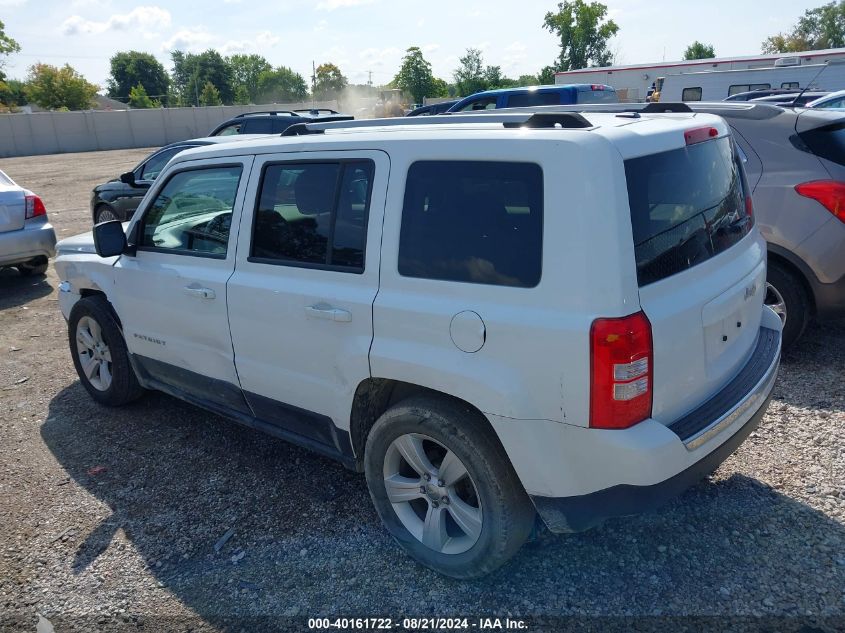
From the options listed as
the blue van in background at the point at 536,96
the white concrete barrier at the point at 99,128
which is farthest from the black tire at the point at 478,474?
the white concrete barrier at the point at 99,128

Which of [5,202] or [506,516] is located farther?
[5,202]

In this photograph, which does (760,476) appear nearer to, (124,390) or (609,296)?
(609,296)

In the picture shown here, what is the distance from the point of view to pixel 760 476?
3.49 meters

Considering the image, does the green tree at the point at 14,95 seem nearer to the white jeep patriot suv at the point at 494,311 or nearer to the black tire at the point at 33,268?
the black tire at the point at 33,268

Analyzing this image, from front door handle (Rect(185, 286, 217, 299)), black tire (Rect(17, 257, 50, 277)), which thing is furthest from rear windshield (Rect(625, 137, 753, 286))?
black tire (Rect(17, 257, 50, 277))

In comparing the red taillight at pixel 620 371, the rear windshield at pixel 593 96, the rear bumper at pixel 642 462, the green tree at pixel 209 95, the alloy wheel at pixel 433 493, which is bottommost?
the alloy wheel at pixel 433 493

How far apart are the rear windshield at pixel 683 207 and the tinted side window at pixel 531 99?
10621 millimetres

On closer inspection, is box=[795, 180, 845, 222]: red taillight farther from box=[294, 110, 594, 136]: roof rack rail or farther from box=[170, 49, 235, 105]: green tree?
box=[170, 49, 235, 105]: green tree

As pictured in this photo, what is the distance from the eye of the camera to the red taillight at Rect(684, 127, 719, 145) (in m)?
2.72

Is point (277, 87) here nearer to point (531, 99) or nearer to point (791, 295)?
point (531, 99)

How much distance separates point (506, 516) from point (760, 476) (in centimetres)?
170

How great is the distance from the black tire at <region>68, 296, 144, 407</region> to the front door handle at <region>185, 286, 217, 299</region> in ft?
3.84

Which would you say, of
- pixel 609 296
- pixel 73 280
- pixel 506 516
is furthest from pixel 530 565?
pixel 73 280

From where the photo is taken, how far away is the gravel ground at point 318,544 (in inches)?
109
